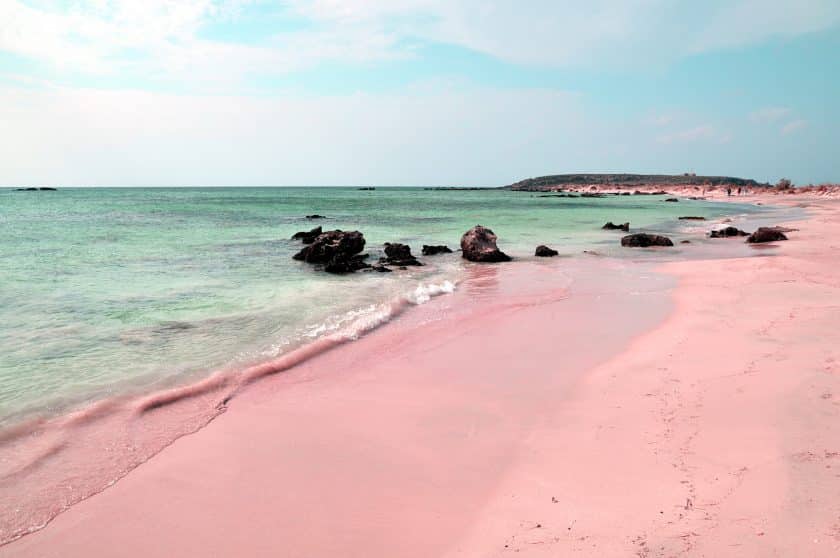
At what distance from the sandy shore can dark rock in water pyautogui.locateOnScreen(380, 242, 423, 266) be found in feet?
28.1

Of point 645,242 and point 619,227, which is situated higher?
point 619,227

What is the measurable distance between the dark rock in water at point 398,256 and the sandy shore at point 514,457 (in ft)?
28.1

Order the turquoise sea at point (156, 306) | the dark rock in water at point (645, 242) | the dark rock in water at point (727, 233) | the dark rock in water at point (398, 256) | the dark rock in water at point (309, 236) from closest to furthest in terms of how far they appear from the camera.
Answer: the turquoise sea at point (156, 306) → the dark rock in water at point (398, 256) → the dark rock in water at point (645, 242) → the dark rock in water at point (309, 236) → the dark rock in water at point (727, 233)

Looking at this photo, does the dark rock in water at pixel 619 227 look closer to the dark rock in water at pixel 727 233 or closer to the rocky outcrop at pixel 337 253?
the dark rock in water at pixel 727 233

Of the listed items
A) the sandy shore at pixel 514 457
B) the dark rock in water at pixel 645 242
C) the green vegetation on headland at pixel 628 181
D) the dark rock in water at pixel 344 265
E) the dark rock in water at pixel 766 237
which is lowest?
Result: the sandy shore at pixel 514 457

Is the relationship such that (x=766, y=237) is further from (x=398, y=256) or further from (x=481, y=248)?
(x=398, y=256)

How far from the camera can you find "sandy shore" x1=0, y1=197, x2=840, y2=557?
3.38 metres

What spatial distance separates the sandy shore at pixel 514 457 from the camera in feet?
11.1

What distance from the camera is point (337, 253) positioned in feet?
54.7

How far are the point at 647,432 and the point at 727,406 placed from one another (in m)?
1.16

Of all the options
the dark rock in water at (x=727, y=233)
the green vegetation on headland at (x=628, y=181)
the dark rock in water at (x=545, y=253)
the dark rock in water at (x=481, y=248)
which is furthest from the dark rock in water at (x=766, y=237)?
the green vegetation on headland at (x=628, y=181)

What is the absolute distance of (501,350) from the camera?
7445mm

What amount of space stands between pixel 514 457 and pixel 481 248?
13.5 m

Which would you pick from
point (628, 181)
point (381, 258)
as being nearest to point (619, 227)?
point (381, 258)
